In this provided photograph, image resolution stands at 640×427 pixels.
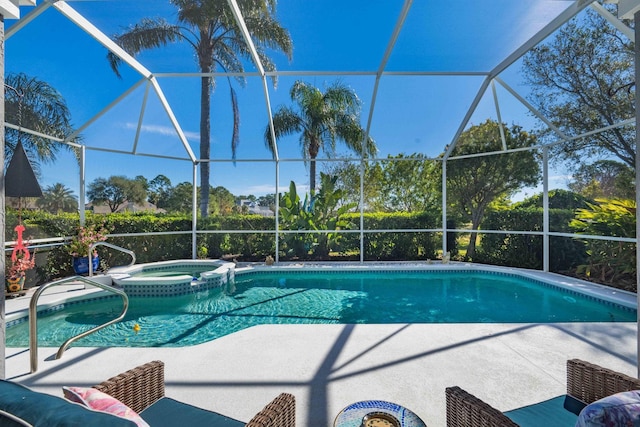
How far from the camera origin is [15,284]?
582 centimetres

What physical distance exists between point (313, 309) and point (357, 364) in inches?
116

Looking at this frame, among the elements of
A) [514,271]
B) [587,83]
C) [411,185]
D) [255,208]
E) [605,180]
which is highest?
[587,83]

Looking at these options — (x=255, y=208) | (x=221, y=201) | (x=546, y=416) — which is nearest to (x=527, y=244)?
(x=546, y=416)

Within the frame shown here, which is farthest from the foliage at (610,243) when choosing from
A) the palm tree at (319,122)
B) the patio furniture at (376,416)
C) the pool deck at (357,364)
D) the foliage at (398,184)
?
the patio furniture at (376,416)

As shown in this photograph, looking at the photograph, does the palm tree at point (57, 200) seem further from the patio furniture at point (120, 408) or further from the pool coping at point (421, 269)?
the patio furniture at point (120, 408)

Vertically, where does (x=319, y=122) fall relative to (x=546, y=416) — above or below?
above

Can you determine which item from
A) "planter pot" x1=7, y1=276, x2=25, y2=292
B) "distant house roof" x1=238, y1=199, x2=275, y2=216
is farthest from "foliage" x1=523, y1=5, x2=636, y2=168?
"planter pot" x1=7, y1=276, x2=25, y2=292

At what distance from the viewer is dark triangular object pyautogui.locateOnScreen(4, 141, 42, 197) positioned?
5.37m

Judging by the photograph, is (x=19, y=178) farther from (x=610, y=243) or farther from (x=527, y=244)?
(x=527, y=244)

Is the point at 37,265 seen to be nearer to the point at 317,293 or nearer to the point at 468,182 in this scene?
the point at 317,293

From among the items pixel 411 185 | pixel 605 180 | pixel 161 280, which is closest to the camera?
pixel 161 280

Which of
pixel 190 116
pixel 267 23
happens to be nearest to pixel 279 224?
pixel 190 116

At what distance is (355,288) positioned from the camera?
24.5ft

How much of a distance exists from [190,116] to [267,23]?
4528 mm
